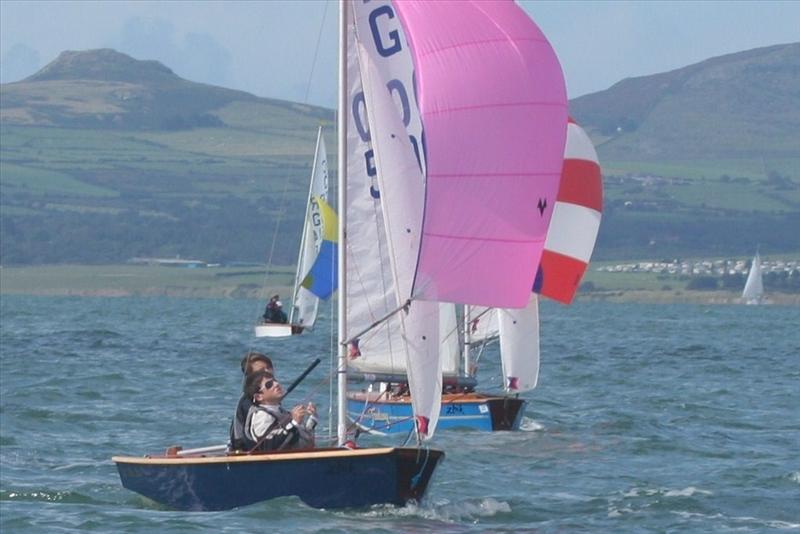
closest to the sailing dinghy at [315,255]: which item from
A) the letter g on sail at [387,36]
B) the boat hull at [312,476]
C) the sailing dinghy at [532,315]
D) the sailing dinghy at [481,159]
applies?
the sailing dinghy at [532,315]

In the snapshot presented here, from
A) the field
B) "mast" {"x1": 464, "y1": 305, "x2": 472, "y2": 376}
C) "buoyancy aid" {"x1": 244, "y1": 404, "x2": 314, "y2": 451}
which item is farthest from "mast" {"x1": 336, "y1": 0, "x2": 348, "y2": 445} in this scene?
the field

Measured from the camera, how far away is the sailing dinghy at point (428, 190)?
1791 cm

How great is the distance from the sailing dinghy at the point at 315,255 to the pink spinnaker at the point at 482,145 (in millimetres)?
30630

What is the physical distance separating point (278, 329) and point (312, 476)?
3471cm

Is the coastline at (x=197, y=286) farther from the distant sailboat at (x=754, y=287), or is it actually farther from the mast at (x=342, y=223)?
the mast at (x=342, y=223)

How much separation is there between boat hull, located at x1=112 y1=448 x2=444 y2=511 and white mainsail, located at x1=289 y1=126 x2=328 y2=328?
3121 cm

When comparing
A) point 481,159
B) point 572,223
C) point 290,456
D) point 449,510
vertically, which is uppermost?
point 481,159

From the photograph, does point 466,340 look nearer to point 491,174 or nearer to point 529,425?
point 529,425

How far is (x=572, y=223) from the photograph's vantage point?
98.3ft

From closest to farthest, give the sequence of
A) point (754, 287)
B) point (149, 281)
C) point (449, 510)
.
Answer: point (449, 510), point (754, 287), point (149, 281)

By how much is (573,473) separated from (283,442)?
20.8 ft

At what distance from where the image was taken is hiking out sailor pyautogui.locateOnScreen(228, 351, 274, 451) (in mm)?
17984

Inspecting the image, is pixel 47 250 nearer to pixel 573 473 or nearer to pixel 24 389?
pixel 24 389

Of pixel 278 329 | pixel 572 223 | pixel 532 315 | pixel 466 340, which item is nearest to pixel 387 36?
pixel 572 223
